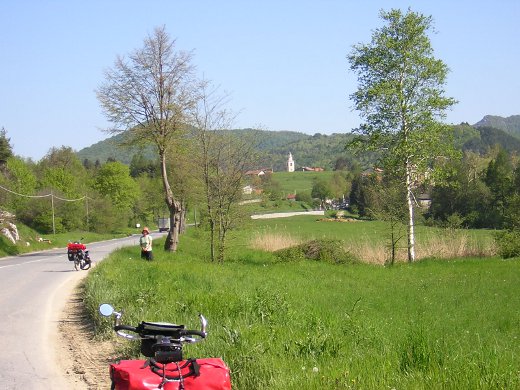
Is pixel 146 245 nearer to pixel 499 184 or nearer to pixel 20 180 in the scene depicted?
pixel 499 184

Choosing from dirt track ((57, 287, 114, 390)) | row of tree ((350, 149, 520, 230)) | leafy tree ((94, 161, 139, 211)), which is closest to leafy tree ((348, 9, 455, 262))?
row of tree ((350, 149, 520, 230))

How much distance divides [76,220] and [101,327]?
6417cm

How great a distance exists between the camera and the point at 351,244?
30812 mm

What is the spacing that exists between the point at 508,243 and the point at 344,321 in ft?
63.6

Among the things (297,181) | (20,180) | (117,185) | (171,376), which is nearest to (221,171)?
(171,376)

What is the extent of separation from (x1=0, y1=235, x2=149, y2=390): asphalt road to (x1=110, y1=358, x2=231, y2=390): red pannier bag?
163 inches

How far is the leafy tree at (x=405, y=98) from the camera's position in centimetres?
2823

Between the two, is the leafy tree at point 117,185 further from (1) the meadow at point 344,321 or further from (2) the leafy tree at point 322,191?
(1) the meadow at point 344,321

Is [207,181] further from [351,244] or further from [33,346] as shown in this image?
[33,346]

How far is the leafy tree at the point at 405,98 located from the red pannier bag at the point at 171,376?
24.6 metres

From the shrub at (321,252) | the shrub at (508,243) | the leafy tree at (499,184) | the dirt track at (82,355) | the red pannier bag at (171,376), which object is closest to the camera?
the red pannier bag at (171,376)

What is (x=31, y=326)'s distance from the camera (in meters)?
12.5

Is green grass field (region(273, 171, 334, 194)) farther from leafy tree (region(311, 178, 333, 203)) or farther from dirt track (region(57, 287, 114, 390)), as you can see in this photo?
dirt track (region(57, 287, 114, 390))

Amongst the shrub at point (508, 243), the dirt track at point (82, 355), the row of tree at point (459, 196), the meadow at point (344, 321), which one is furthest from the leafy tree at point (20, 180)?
the dirt track at point (82, 355)
